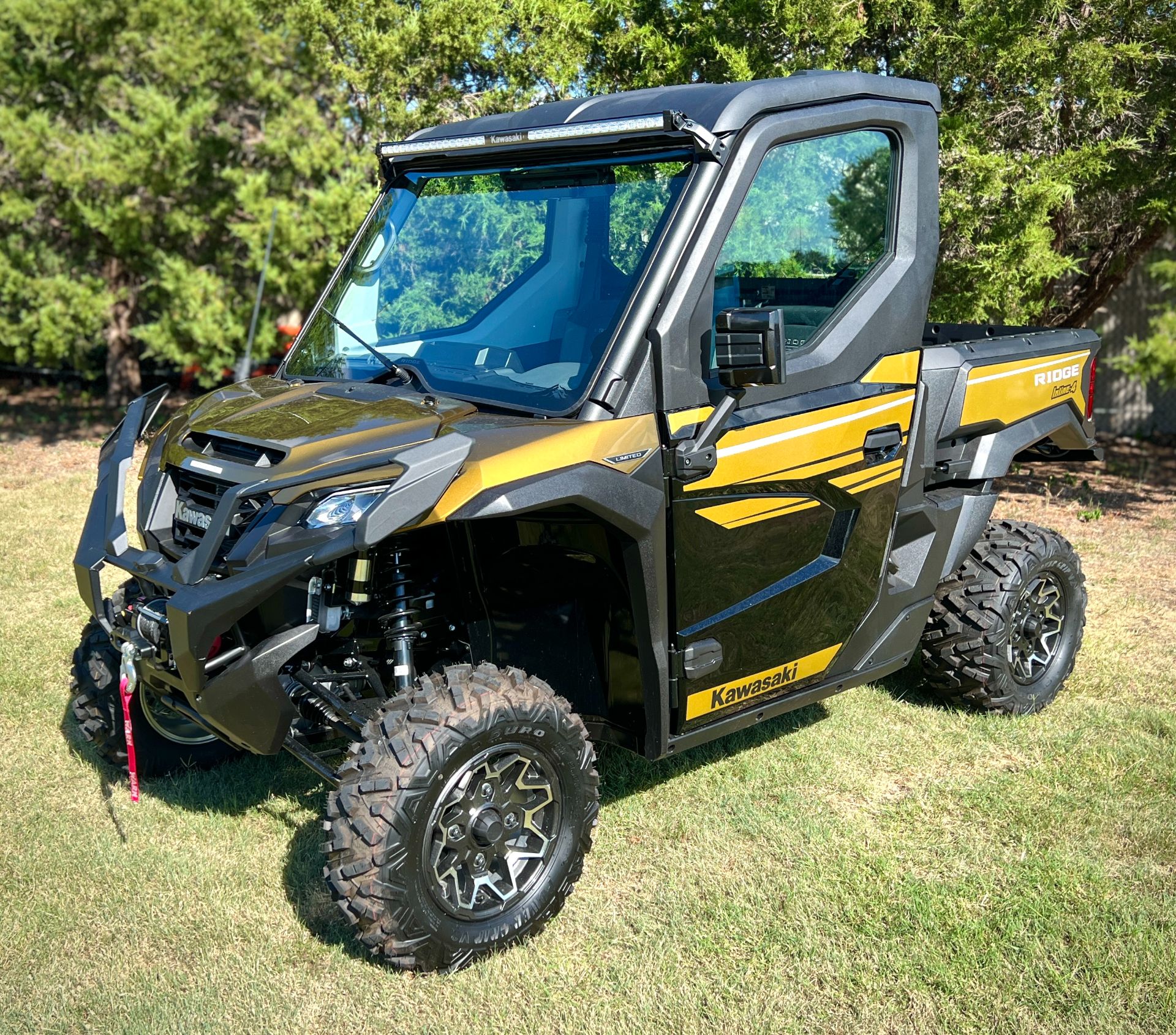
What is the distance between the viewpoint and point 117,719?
4.57m

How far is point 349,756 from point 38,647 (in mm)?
3322

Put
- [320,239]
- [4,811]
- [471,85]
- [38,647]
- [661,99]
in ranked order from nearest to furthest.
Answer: [661,99], [4,811], [38,647], [471,85], [320,239]

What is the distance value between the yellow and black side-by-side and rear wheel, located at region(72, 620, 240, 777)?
2cm

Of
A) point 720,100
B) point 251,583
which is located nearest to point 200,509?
point 251,583

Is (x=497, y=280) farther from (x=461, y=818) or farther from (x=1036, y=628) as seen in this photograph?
(x=1036, y=628)

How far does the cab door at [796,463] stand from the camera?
381cm

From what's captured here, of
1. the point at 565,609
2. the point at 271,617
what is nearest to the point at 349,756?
the point at 271,617

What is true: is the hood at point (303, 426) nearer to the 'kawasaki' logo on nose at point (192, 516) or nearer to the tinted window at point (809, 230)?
the 'kawasaki' logo on nose at point (192, 516)

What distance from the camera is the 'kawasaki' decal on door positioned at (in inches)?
157

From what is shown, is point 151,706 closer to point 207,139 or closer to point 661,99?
point 661,99

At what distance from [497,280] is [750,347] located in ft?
3.54

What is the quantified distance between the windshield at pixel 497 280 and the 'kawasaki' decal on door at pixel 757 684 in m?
1.11

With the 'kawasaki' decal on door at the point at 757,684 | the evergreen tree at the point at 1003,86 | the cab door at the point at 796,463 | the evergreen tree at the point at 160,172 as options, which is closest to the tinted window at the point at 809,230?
the cab door at the point at 796,463

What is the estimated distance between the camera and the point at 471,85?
1002 cm
